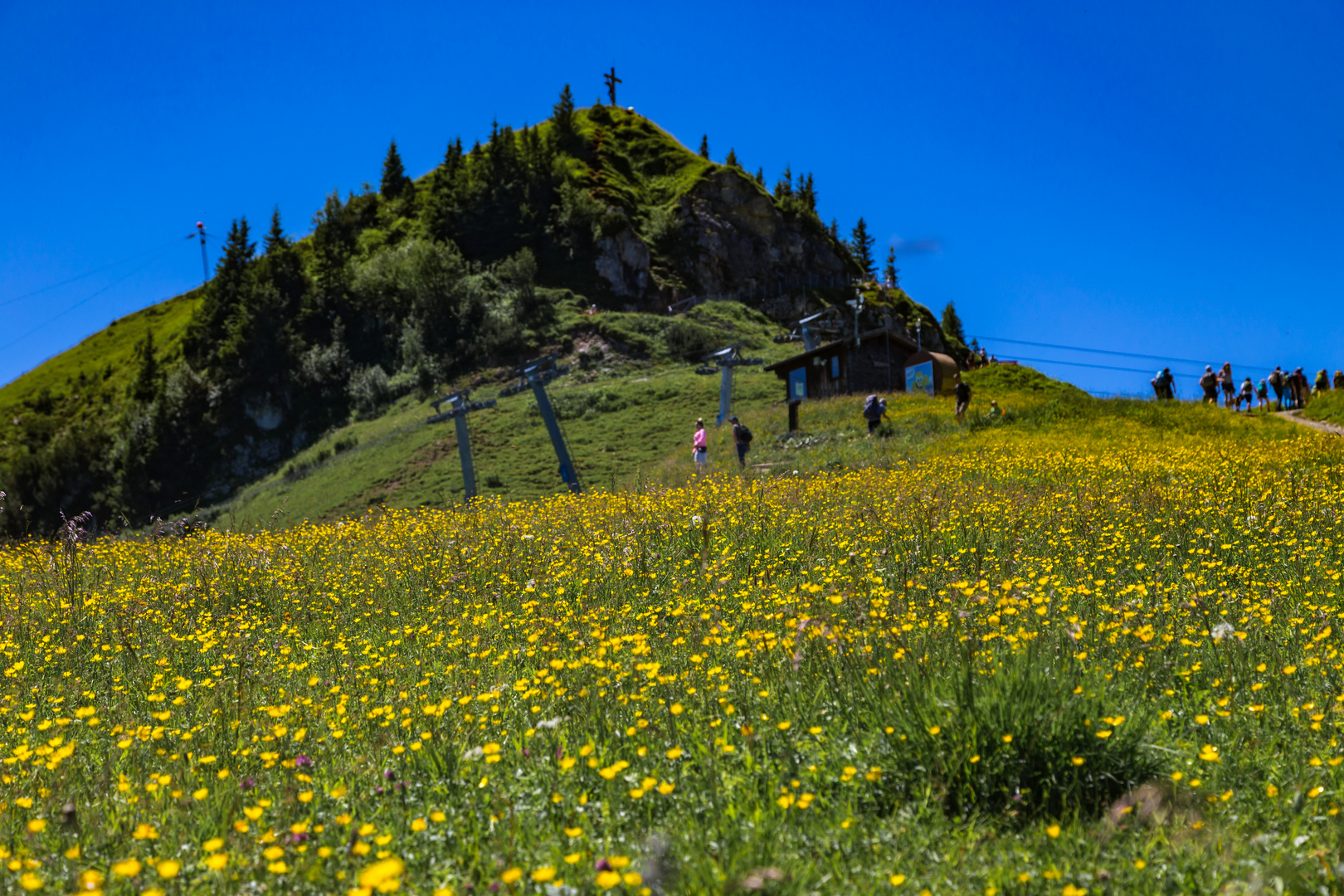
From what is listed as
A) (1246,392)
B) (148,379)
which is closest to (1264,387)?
(1246,392)

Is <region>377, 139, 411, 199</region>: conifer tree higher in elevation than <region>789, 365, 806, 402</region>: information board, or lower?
higher

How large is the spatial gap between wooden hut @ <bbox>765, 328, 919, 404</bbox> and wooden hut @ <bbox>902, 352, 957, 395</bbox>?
1.50 meters

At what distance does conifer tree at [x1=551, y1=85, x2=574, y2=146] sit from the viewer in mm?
105812

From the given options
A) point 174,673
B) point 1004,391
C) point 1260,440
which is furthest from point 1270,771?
point 1004,391

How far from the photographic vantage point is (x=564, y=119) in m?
106

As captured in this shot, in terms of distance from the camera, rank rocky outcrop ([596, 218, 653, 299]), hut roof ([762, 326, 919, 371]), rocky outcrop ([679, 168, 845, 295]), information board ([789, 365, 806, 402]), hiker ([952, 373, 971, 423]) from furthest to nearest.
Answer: rocky outcrop ([679, 168, 845, 295]), rocky outcrop ([596, 218, 653, 299]), information board ([789, 365, 806, 402]), hut roof ([762, 326, 919, 371]), hiker ([952, 373, 971, 423])

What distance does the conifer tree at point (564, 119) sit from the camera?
106 m

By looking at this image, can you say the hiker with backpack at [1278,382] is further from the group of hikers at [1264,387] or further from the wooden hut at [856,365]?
the wooden hut at [856,365]

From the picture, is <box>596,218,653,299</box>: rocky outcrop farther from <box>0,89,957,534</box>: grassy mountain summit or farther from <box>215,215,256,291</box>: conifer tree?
<box>215,215,256,291</box>: conifer tree

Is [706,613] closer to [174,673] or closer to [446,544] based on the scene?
[174,673]

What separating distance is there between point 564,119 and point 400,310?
4442 centimetres

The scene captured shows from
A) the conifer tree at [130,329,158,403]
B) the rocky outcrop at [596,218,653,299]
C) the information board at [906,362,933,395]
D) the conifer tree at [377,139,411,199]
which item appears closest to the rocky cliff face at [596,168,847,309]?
the rocky outcrop at [596,218,653,299]

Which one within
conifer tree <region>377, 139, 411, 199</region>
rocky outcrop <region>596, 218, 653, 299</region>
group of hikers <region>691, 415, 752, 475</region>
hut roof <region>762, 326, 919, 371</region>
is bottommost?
group of hikers <region>691, 415, 752, 475</region>

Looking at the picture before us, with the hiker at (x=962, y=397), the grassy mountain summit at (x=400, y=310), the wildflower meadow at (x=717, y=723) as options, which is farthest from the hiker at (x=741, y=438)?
the grassy mountain summit at (x=400, y=310)
